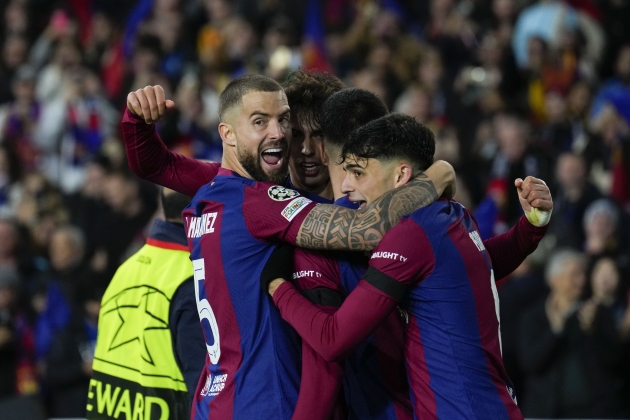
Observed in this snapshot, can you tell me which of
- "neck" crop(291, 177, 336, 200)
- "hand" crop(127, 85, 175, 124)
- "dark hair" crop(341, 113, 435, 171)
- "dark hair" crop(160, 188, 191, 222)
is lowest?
"dark hair" crop(160, 188, 191, 222)

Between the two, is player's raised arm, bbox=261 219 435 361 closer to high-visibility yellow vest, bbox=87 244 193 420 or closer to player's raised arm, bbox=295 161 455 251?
player's raised arm, bbox=295 161 455 251

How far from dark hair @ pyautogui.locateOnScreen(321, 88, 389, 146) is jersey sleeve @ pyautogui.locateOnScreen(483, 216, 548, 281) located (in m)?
0.77

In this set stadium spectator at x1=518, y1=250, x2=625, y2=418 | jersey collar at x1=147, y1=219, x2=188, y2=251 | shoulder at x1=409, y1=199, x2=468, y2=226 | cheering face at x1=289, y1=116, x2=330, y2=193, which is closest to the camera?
→ shoulder at x1=409, y1=199, x2=468, y2=226

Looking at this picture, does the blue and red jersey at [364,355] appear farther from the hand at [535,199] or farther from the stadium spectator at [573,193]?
the stadium spectator at [573,193]

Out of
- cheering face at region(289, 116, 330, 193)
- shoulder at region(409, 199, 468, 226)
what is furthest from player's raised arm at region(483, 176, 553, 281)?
cheering face at region(289, 116, 330, 193)

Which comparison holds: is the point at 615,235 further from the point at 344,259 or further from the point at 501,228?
the point at 344,259

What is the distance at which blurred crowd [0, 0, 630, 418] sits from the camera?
23.5 ft

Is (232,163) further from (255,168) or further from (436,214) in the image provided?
(436,214)

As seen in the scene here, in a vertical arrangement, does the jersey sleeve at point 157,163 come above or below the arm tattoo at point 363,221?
above

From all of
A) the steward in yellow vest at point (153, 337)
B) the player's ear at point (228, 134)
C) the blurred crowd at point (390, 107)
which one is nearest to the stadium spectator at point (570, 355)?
the blurred crowd at point (390, 107)

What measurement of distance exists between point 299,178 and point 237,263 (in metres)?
0.81

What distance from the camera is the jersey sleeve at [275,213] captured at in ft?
12.2

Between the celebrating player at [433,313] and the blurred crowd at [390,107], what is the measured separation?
362 centimetres

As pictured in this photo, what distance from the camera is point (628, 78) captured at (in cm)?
959
